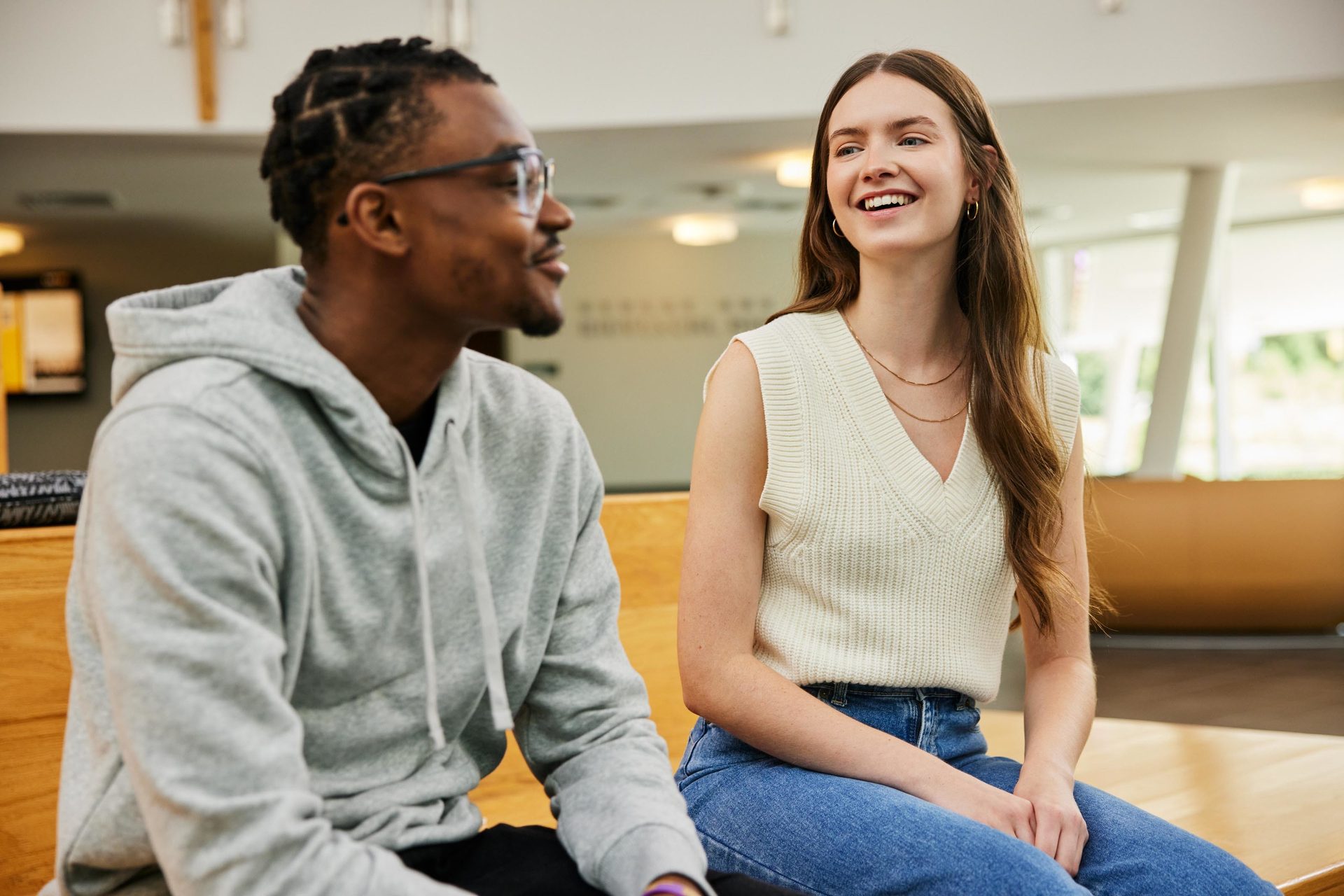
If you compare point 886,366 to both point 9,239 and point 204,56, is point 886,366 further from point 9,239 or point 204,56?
point 9,239

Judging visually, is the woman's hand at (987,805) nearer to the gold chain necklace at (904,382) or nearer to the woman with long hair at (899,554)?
the woman with long hair at (899,554)

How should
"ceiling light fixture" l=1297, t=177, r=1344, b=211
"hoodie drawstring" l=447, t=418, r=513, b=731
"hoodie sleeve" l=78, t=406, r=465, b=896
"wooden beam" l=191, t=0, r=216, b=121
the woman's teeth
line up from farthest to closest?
"ceiling light fixture" l=1297, t=177, r=1344, b=211 < "wooden beam" l=191, t=0, r=216, b=121 < the woman's teeth < "hoodie drawstring" l=447, t=418, r=513, b=731 < "hoodie sleeve" l=78, t=406, r=465, b=896

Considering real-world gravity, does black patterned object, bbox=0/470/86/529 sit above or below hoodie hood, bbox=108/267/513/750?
below

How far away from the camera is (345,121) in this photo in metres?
1.13

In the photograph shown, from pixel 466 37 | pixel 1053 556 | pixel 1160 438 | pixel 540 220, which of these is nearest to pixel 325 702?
pixel 540 220

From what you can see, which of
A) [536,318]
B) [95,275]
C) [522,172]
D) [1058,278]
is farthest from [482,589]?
[1058,278]

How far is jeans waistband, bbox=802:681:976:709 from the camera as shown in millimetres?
1549

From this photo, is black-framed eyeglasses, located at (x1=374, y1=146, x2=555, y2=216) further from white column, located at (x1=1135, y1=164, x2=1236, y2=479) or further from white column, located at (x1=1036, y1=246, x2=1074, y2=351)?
white column, located at (x1=1036, y1=246, x2=1074, y2=351)

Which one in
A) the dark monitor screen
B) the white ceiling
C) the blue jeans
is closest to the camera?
the blue jeans

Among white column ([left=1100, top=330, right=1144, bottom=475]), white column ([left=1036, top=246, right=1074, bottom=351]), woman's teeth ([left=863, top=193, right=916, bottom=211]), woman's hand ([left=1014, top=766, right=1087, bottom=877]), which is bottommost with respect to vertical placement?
white column ([left=1100, top=330, right=1144, bottom=475])

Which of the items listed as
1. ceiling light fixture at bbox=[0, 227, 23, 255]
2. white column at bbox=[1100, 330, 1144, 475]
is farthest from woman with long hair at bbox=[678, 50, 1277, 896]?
white column at bbox=[1100, 330, 1144, 475]

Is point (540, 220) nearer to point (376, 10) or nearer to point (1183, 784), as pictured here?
point (1183, 784)

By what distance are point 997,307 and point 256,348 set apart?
1.06 meters

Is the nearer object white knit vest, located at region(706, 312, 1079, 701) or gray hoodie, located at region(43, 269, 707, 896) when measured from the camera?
gray hoodie, located at region(43, 269, 707, 896)
